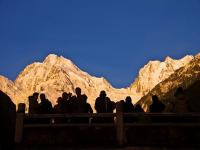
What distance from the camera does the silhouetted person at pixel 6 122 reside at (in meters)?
13.2

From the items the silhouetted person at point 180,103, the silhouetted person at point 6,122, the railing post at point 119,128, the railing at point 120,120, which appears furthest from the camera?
the silhouetted person at point 180,103

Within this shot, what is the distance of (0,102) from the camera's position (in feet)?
43.3

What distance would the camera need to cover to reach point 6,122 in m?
13.4

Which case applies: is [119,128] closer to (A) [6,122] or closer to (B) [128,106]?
(B) [128,106]

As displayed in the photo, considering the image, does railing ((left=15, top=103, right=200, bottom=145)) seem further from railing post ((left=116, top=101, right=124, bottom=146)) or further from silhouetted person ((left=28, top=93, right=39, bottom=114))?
silhouetted person ((left=28, top=93, right=39, bottom=114))

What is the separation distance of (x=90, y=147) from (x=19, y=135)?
2.88 m

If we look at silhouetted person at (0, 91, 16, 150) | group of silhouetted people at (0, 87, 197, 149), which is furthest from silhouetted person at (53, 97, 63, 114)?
silhouetted person at (0, 91, 16, 150)

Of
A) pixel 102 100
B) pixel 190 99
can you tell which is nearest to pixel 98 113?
pixel 102 100

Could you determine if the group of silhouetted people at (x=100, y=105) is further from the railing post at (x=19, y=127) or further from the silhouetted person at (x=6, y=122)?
the silhouetted person at (x=6, y=122)

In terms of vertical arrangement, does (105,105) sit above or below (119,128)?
above

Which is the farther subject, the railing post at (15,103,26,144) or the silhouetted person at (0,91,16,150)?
the railing post at (15,103,26,144)

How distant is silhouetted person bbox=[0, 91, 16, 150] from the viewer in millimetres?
13203

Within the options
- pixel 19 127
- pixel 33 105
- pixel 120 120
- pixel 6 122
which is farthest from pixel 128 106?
pixel 6 122

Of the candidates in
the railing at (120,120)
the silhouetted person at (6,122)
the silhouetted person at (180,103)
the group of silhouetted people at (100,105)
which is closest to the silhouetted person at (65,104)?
the group of silhouetted people at (100,105)
